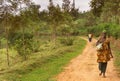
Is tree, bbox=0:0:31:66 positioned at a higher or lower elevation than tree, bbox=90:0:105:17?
lower

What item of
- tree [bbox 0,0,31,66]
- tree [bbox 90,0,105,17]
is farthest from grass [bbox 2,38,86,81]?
tree [bbox 90,0,105,17]

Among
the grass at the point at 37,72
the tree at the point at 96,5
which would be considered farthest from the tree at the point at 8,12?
the tree at the point at 96,5

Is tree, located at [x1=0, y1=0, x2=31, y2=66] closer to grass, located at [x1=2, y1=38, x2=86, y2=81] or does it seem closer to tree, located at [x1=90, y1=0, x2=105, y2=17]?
grass, located at [x1=2, y1=38, x2=86, y2=81]

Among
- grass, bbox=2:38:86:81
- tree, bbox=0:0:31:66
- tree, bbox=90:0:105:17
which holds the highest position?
tree, bbox=90:0:105:17

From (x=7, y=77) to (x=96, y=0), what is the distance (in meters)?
45.1

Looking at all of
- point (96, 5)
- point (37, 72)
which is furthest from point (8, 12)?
point (96, 5)

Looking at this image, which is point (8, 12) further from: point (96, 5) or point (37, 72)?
point (96, 5)

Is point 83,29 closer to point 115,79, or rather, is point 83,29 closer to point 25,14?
point 25,14

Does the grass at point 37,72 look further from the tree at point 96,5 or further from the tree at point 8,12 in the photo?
the tree at point 96,5

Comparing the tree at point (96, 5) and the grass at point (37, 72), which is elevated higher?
the tree at point (96, 5)

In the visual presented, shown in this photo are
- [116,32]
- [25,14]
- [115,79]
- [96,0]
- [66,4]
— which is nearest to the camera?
[115,79]

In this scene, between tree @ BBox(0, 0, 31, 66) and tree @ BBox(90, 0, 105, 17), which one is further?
tree @ BBox(90, 0, 105, 17)

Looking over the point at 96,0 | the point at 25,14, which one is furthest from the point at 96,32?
the point at 25,14

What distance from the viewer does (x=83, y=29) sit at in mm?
75375
